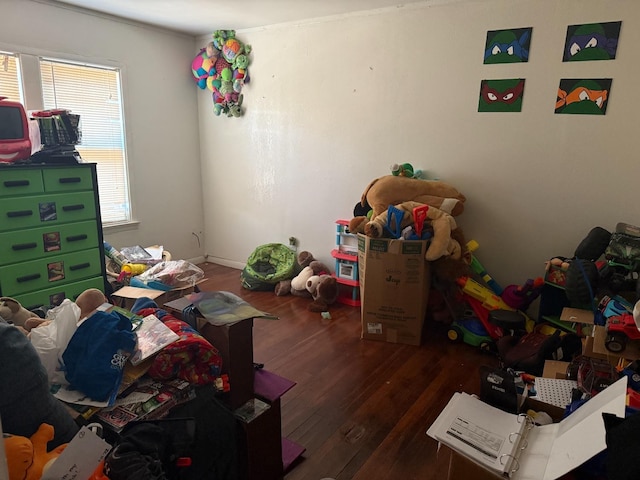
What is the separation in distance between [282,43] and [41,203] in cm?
236

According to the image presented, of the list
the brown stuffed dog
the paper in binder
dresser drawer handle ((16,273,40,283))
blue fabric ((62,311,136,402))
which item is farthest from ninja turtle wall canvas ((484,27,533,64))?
dresser drawer handle ((16,273,40,283))

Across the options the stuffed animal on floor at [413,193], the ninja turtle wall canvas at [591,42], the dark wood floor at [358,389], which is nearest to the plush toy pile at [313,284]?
the dark wood floor at [358,389]

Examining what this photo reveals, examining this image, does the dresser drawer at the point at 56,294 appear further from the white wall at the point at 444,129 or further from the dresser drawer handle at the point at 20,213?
the white wall at the point at 444,129

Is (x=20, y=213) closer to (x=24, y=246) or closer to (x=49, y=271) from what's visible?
(x=24, y=246)

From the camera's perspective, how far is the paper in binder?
1.09 metres

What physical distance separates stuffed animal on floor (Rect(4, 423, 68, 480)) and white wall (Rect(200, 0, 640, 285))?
282 centimetres

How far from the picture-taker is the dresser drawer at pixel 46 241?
101 inches

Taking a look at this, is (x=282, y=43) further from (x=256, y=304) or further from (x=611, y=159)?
(x=611, y=159)

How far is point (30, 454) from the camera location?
984 millimetres

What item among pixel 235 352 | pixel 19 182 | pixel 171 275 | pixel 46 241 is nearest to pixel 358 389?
pixel 235 352

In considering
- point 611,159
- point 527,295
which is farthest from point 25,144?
point 611,159

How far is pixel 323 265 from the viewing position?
3.81 m

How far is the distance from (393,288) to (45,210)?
231cm

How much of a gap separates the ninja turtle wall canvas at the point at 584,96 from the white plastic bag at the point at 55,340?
2939 mm
